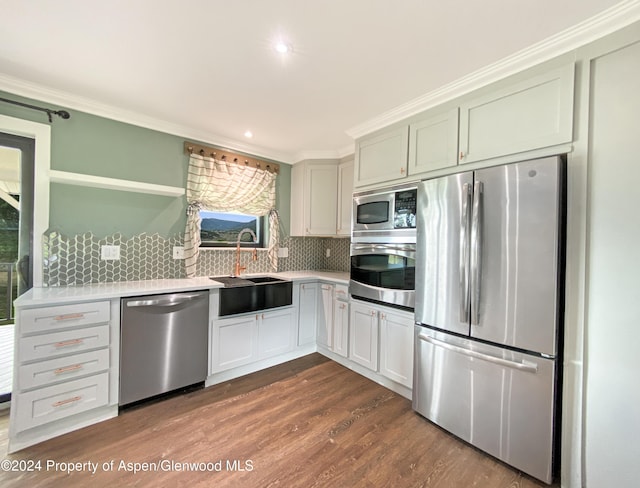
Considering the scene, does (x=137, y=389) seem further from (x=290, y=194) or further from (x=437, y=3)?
(x=437, y=3)

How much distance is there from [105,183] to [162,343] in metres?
1.37

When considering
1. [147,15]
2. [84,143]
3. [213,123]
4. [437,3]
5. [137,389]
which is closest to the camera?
[437,3]

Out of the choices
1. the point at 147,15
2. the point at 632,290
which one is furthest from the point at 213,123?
the point at 632,290

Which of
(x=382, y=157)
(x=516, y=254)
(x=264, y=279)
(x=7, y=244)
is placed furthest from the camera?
(x=264, y=279)

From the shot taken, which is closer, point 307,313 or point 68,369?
point 68,369

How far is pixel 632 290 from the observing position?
1.33 m

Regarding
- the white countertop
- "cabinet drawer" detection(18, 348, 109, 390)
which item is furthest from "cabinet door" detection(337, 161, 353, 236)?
"cabinet drawer" detection(18, 348, 109, 390)

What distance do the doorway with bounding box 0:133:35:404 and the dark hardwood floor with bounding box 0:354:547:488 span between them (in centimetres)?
89

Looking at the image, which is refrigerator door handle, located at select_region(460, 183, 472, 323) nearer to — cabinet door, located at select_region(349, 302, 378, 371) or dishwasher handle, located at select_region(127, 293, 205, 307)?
cabinet door, located at select_region(349, 302, 378, 371)

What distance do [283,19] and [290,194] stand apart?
2.37 metres

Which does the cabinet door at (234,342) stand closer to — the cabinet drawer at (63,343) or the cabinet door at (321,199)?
the cabinet drawer at (63,343)

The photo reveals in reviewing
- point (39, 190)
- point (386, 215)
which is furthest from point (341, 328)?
point (39, 190)

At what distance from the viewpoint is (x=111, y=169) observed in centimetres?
249

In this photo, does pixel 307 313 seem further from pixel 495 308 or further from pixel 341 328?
pixel 495 308
